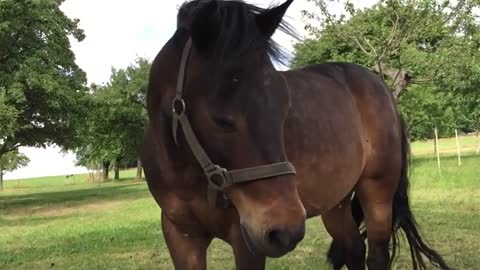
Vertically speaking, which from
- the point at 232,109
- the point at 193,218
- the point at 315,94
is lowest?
the point at 193,218

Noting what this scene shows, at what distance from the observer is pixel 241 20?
1.95 metres

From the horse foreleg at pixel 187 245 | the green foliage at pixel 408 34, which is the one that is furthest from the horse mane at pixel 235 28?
the green foliage at pixel 408 34

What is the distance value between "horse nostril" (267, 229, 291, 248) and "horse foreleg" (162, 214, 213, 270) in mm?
834

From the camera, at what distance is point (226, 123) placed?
1833 mm

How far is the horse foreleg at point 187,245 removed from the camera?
2539 mm

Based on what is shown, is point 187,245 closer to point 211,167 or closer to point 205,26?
point 211,167

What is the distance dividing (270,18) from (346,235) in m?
2.38

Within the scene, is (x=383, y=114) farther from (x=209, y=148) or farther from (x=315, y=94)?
(x=209, y=148)

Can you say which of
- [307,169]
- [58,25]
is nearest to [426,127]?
[58,25]

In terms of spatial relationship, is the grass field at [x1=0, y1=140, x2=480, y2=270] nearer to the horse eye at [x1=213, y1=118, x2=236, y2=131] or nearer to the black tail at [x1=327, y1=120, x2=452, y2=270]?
the black tail at [x1=327, y1=120, x2=452, y2=270]

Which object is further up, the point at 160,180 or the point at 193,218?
the point at 160,180

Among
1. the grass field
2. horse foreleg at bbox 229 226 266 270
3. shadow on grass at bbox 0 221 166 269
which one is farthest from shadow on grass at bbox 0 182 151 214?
horse foreleg at bbox 229 226 266 270

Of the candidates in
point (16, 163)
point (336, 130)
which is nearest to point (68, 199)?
point (336, 130)

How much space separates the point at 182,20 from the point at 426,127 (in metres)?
34.8
